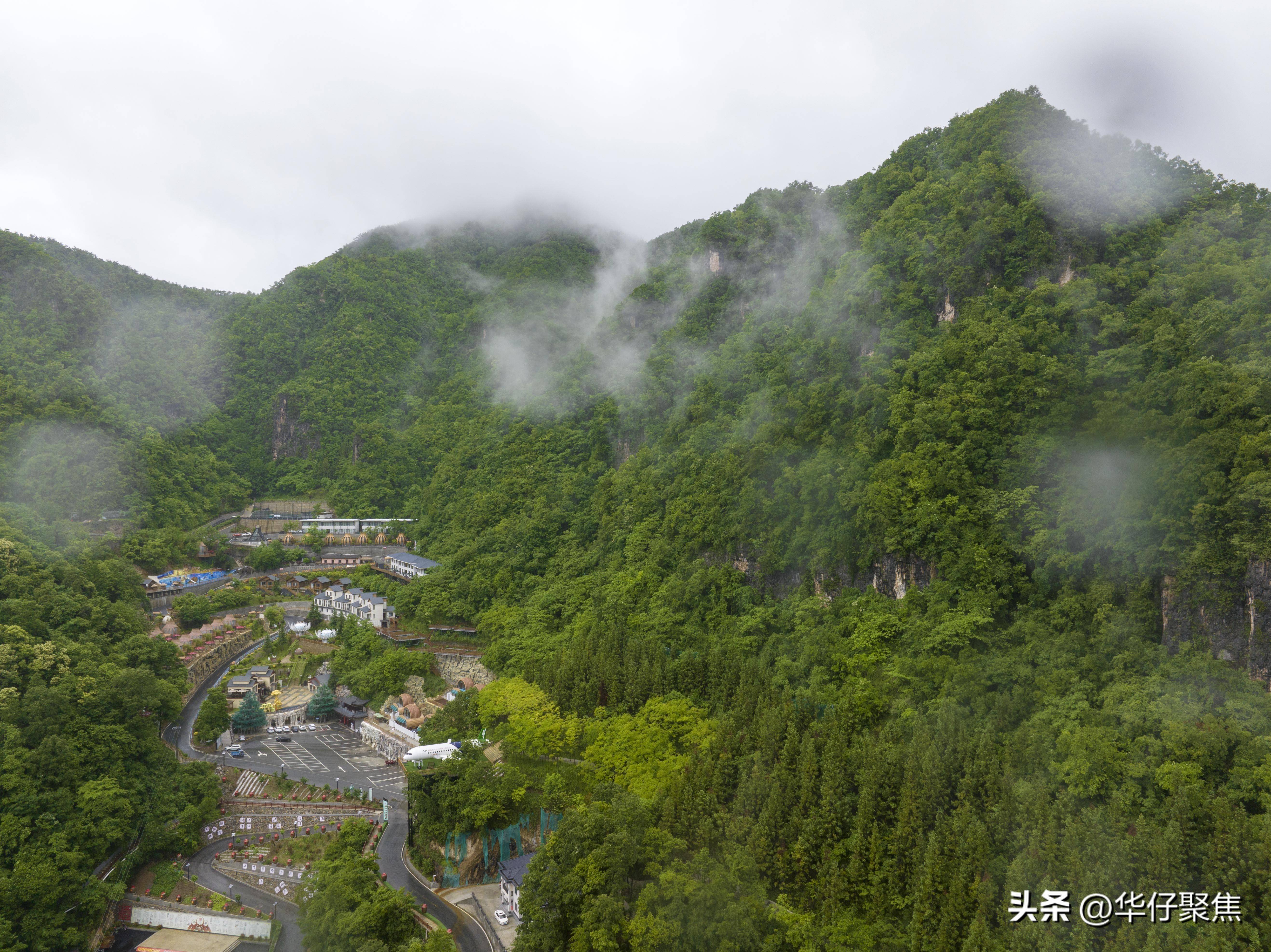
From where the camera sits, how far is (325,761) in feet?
174

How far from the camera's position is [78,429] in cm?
8331

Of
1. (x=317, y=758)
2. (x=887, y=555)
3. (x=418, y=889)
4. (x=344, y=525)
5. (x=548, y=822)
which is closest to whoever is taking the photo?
(x=418, y=889)

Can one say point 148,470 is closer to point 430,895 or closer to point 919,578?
point 430,895

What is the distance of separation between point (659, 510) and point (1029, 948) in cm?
4275

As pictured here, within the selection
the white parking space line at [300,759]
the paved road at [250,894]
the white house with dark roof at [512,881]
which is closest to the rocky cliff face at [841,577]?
the white house with dark roof at [512,881]

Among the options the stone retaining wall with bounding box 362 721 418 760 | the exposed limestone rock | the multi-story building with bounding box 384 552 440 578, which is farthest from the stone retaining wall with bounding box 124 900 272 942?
the exposed limestone rock

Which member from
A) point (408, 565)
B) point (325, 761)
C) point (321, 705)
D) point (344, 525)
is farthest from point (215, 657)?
point (344, 525)

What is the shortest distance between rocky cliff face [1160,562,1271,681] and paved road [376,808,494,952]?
33.9 metres

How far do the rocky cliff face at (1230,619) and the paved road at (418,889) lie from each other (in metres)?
33.9

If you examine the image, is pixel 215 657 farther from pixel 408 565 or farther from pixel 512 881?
pixel 512 881

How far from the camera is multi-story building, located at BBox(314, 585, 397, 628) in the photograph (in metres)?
71.1

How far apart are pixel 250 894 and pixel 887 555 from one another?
41.3 meters

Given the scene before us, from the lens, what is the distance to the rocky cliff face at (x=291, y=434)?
117m

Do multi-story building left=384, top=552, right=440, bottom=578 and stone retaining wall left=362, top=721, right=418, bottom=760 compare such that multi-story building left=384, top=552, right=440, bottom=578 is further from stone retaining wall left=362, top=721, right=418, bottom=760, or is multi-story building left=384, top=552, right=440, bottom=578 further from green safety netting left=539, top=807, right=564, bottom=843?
green safety netting left=539, top=807, right=564, bottom=843
